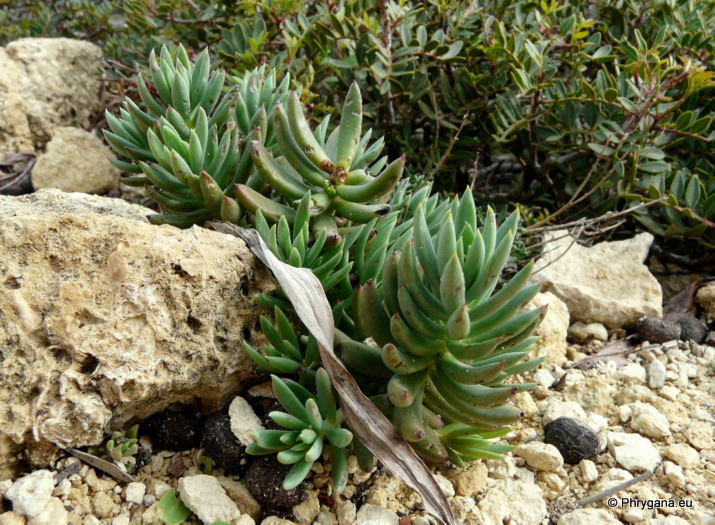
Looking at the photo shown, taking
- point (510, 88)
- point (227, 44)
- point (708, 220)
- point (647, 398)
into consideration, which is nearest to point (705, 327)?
point (708, 220)

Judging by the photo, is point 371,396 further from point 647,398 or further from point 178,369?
→ point 647,398

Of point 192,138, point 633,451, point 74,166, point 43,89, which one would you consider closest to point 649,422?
point 633,451

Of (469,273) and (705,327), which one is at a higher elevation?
(469,273)

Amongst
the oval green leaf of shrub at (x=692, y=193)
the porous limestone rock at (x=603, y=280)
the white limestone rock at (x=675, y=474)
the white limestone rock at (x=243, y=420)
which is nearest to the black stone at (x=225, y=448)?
the white limestone rock at (x=243, y=420)

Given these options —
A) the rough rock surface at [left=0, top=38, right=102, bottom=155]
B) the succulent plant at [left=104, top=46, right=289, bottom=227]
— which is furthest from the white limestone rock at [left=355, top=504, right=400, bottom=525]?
the rough rock surface at [left=0, top=38, right=102, bottom=155]

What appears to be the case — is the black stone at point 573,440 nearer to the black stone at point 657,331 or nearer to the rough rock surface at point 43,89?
the black stone at point 657,331
